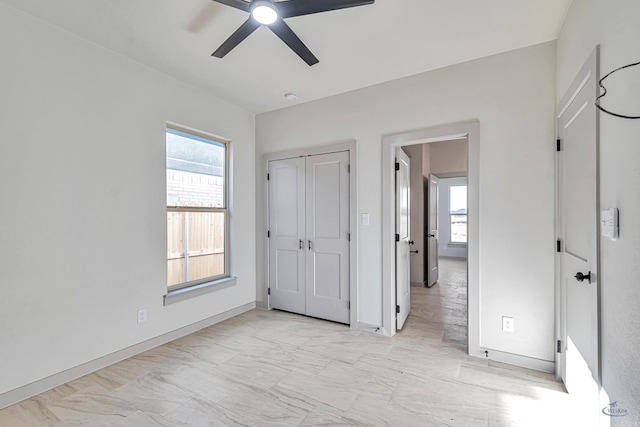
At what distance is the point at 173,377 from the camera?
91.0 inches

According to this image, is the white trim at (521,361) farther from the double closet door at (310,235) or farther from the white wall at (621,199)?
the double closet door at (310,235)

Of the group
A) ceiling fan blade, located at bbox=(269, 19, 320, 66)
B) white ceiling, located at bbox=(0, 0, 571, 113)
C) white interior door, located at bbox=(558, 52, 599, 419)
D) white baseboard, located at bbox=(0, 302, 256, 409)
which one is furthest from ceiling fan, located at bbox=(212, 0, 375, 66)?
white baseboard, located at bbox=(0, 302, 256, 409)

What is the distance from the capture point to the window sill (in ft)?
9.78

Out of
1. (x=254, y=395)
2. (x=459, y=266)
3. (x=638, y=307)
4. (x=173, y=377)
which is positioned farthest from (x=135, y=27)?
(x=459, y=266)

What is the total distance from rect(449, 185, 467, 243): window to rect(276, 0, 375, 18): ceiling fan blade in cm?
789

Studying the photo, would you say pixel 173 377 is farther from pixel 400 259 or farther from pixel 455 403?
pixel 400 259

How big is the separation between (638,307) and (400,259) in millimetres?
2163

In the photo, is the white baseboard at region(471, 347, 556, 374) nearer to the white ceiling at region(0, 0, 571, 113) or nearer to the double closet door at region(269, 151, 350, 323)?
the double closet door at region(269, 151, 350, 323)

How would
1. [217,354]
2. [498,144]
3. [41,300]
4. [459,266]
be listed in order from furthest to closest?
[459,266] < [217,354] < [498,144] < [41,300]

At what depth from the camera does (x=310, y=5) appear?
168 centimetres

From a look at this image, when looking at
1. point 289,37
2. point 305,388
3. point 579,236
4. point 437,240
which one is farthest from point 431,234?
point 289,37

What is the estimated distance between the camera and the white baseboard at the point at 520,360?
2.35m
